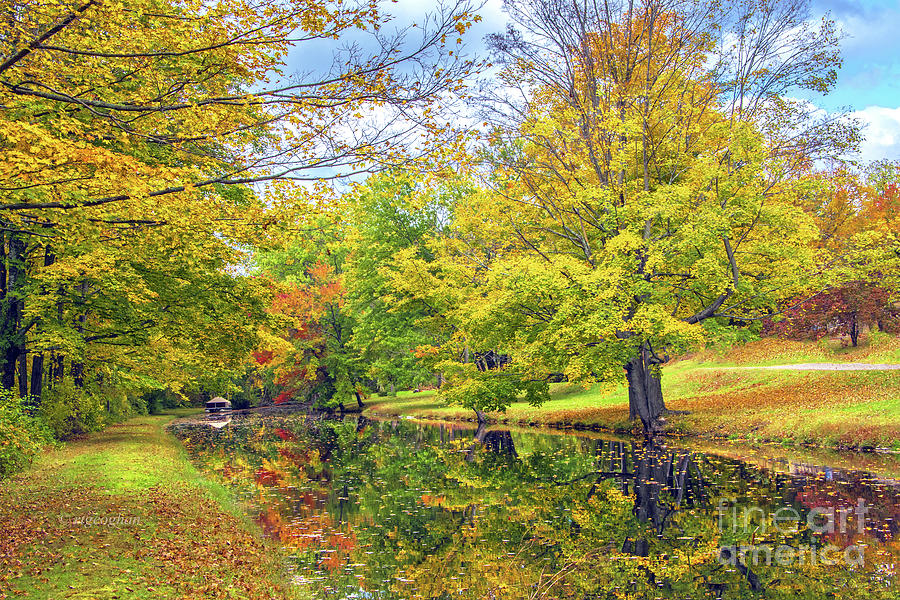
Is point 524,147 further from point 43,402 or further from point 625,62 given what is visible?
point 43,402

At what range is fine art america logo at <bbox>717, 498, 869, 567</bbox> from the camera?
31.8 ft

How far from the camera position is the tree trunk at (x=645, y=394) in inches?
1019

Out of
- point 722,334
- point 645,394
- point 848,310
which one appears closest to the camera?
point 722,334

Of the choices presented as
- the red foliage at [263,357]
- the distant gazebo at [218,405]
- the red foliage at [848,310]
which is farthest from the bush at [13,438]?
the distant gazebo at [218,405]

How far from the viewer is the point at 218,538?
1091 centimetres

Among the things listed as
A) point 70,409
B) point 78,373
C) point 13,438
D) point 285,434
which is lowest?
point 285,434

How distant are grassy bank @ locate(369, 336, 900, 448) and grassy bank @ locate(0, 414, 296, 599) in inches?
601

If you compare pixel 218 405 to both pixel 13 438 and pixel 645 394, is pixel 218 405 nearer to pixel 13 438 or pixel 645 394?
pixel 645 394

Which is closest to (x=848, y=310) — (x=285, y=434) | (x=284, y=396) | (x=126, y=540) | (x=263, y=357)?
(x=285, y=434)

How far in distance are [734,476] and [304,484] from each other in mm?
11623

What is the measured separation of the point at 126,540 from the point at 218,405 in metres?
65.6

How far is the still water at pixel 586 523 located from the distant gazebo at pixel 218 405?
5018 cm

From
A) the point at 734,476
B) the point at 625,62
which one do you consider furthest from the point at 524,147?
the point at 734,476

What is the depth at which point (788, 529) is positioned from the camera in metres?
11.4
